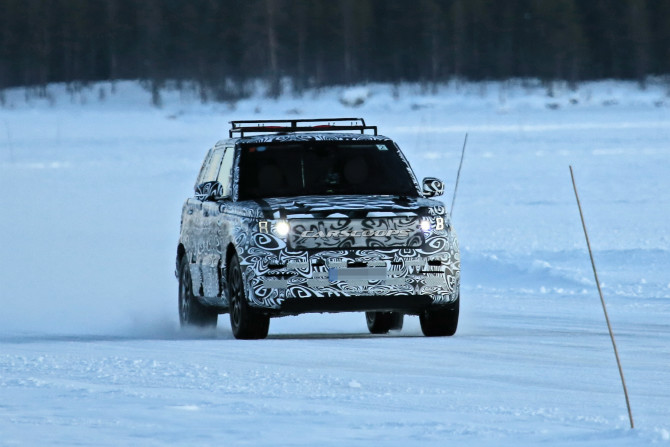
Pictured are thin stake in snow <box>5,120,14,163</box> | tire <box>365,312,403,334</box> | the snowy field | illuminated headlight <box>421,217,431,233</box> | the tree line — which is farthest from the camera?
the tree line

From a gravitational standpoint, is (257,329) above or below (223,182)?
below

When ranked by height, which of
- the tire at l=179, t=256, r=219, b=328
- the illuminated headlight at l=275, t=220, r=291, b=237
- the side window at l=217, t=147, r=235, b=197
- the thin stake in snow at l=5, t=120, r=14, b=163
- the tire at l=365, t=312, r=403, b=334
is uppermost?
the side window at l=217, t=147, r=235, b=197

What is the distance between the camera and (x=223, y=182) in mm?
13484

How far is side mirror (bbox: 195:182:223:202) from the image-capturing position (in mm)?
13016

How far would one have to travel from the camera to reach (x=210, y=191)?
13.0m

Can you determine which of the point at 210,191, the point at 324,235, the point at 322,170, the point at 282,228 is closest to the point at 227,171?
the point at 210,191

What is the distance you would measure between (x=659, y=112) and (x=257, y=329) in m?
53.5

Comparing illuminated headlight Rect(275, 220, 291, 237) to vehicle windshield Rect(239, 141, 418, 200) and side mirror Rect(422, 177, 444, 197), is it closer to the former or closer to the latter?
vehicle windshield Rect(239, 141, 418, 200)

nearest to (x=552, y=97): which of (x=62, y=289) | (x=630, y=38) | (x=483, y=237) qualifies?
(x=630, y=38)

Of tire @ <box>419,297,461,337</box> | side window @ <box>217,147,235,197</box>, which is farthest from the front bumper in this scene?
side window @ <box>217,147,235,197</box>

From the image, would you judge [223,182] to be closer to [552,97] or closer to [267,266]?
[267,266]

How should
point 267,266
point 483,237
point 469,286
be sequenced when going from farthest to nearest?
point 483,237
point 469,286
point 267,266

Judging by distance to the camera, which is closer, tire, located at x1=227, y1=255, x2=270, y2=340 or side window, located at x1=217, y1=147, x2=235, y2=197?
tire, located at x1=227, y1=255, x2=270, y2=340

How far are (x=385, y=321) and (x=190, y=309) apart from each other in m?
1.59
